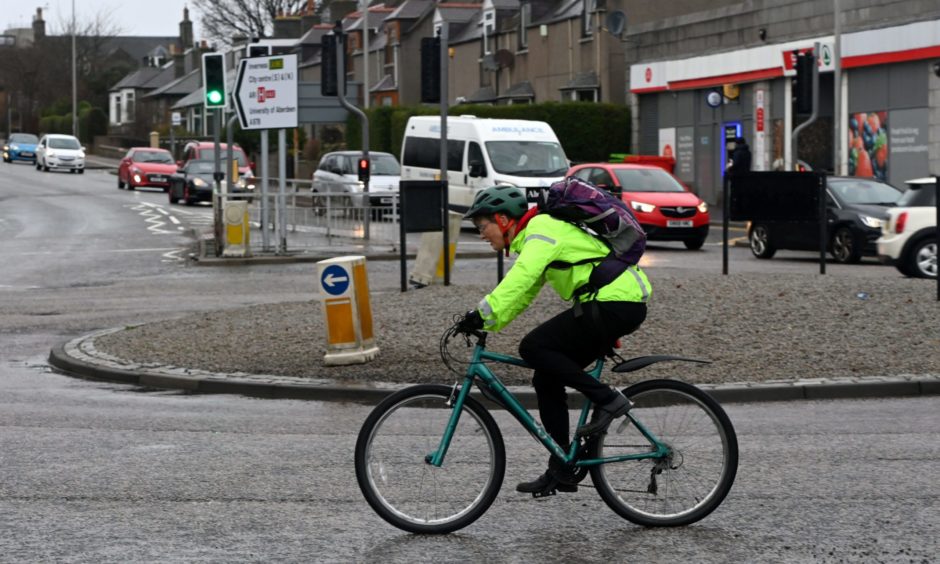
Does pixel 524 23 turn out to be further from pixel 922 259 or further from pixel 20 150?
pixel 922 259

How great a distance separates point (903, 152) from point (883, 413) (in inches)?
1030

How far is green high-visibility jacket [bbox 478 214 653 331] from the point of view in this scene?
21.4 feet

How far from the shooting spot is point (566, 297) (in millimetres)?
6871

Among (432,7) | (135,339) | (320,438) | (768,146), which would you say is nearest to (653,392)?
(320,438)

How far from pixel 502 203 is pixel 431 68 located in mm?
17022

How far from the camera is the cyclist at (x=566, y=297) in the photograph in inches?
263

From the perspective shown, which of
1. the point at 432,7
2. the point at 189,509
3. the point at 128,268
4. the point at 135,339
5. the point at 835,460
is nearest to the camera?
the point at 189,509

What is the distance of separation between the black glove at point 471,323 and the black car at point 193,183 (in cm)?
4003

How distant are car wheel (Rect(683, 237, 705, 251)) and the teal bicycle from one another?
72.7 ft

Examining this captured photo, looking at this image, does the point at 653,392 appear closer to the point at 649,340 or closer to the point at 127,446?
the point at 127,446

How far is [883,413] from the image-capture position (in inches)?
420

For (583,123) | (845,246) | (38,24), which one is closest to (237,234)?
(845,246)

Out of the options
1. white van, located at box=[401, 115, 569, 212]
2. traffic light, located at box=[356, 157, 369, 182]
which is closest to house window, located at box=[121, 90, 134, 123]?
white van, located at box=[401, 115, 569, 212]

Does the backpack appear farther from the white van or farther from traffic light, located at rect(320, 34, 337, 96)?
the white van
